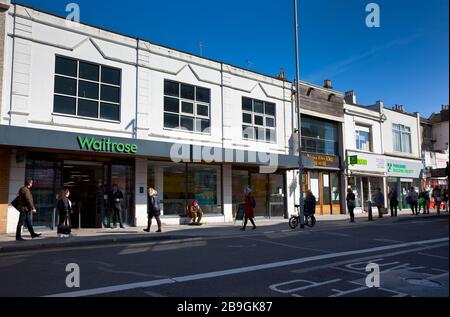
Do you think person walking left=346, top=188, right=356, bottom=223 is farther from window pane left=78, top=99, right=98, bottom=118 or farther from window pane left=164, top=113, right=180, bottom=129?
window pane left=78, top=99, right=98, bottom=118

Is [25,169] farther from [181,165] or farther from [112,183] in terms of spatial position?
[181,165]

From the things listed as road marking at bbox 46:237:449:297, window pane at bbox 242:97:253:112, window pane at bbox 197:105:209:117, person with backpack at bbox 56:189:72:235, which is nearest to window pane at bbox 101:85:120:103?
window pane at bbox 197:105:209:117

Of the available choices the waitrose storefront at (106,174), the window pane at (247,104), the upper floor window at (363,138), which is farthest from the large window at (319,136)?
the window pane at (247,104)

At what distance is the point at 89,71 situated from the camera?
615 inches

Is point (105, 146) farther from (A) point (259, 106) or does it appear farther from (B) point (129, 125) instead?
(A) point (259, 106)

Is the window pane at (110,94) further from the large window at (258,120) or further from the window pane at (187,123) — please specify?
the large window at (258,120)

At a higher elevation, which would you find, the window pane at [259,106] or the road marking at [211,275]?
the window pane at [259,106]

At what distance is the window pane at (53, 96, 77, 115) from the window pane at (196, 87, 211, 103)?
605 centimetres

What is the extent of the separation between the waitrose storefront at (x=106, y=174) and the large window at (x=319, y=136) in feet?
13.8

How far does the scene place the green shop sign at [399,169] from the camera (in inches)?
1164

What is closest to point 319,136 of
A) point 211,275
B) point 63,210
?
point 63,210

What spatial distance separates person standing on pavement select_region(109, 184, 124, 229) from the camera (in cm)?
1553
